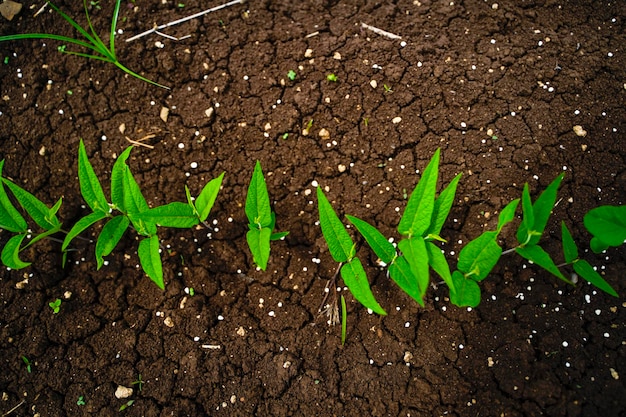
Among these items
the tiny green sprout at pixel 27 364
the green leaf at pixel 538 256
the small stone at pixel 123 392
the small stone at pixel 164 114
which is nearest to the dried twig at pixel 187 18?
the small stone at pixel 164 114

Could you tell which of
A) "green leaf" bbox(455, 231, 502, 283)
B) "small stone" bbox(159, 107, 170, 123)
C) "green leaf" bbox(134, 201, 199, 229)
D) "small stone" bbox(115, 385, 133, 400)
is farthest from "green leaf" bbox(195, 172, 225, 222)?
"green leaf" bbox(455, 231, 502, 283)

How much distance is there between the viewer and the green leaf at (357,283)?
6.47 feet

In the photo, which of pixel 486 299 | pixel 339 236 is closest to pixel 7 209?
pixel 339 236

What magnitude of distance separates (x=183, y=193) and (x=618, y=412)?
2190 millimetres

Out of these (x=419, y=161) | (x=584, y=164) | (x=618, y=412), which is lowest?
(x=618, y=412)

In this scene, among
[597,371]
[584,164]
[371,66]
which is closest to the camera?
[597,371]

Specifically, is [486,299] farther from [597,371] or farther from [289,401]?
[289,401]

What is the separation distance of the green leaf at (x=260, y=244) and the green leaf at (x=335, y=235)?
248mm

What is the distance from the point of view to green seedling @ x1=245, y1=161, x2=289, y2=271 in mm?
2051

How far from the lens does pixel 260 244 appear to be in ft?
6.89

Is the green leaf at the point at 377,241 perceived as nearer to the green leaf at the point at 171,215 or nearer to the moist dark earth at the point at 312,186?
the moist dark earth at the point at 312,186

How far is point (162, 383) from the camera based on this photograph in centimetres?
230

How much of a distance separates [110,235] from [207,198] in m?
0.44

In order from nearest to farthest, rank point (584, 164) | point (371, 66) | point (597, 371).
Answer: point (597, 371) → point (584, 164) → point (371, 66)
